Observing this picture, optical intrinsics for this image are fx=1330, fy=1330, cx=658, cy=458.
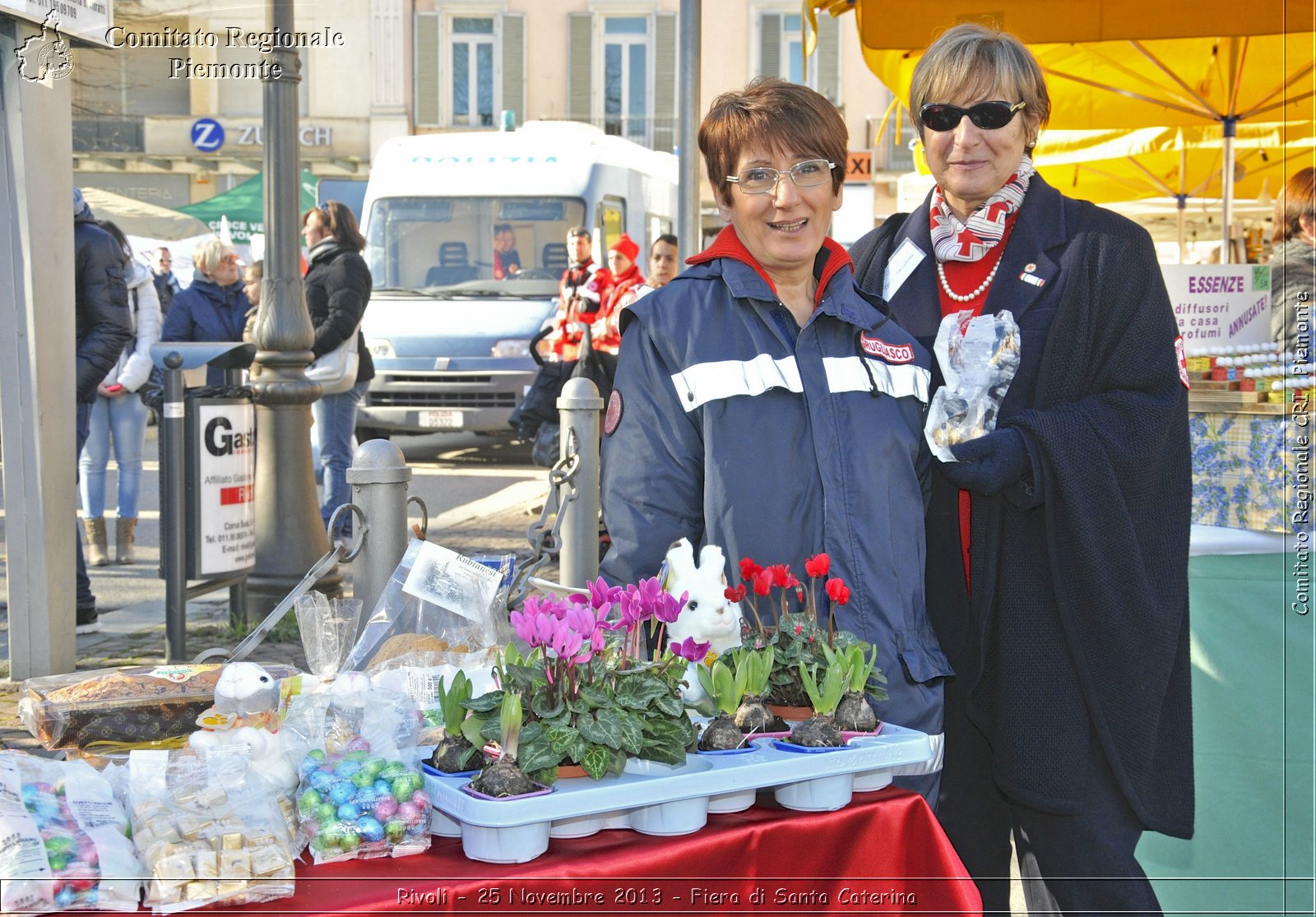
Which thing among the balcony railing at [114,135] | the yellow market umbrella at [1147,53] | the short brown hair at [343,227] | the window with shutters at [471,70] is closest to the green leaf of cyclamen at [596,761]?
the yellow market umbrella at [1147,53]

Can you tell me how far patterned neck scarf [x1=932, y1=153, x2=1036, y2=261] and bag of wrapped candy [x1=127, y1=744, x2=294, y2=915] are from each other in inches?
71.9

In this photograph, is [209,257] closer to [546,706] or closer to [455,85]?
[546,706]

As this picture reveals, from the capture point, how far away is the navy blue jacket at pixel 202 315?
8992 mm

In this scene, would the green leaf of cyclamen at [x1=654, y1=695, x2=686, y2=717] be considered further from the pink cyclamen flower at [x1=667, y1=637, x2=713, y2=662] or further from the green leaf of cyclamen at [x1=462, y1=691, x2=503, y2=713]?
the green leaf of cyclamen at [x1=462, y1=691, x2=503, y2=713]

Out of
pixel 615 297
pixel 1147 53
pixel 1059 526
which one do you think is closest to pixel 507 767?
pixel 1059 526

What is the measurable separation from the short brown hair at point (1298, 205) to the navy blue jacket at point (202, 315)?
6.58 metres

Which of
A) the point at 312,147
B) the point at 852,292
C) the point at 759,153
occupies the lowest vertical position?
the point at 852,292

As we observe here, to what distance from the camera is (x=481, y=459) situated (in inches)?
575

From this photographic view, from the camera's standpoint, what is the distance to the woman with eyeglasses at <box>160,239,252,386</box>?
8.99 meters

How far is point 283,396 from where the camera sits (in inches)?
273

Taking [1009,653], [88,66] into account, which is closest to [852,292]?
[1009,653]

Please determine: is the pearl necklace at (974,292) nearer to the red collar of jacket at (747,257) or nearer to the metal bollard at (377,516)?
the red collar of jacket at (747,257)

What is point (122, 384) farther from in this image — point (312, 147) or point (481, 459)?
point (312, 147)

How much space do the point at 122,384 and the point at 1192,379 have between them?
6.71 metres
